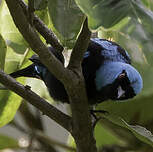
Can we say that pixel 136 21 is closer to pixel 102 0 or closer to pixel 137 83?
pixel 102 0

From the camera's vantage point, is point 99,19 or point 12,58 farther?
point 12,58

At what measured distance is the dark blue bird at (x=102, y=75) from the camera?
1.57 meters

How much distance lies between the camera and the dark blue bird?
61.9 inches

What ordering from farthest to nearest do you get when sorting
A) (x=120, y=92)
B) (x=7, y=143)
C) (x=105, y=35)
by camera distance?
(x=7, y=143) < (x=120, y=92) < (x=105, y=35)

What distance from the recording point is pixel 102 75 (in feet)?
5.36

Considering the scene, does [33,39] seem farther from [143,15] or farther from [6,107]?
[6,107]

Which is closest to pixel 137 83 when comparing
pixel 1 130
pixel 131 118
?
pixel 131 118

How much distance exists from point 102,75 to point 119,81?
76mm

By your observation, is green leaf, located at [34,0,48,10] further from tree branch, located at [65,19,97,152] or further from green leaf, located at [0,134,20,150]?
green leaf, located at [0,134,20,150]

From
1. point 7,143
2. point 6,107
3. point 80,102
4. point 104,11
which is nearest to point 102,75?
point 6,107

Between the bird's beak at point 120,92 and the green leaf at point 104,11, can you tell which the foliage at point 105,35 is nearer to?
the green leaf at point 104,11

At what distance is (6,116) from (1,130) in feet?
6.41

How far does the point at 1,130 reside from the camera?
3.45 m

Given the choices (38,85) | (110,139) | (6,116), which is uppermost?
(6,116)
